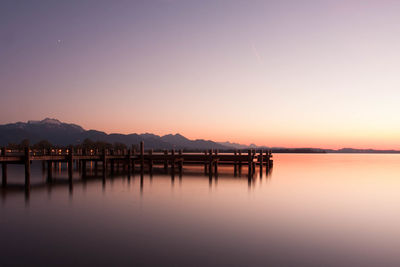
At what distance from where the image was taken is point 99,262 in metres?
11.9

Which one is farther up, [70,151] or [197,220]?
[70,151]

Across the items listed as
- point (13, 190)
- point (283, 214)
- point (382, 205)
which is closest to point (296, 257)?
point (283, 214)

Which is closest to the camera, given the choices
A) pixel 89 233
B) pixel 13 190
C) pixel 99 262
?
pixel 99 262

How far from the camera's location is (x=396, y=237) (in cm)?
1684

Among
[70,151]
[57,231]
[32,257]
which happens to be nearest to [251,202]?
[57,231]

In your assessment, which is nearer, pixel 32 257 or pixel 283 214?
pixel 32 257

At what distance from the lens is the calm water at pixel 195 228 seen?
42.2 feet

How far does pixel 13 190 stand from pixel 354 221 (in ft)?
97.4

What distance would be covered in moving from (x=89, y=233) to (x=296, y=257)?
9.90 meters

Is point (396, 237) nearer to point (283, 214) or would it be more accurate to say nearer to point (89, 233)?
point (283, 214)

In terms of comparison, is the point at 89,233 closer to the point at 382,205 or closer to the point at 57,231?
the point at 57,231

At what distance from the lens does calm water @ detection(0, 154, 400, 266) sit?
12867 millimetres

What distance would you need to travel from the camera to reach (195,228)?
1750 cm

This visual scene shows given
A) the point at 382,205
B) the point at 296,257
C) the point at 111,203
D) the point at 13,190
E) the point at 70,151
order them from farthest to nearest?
the point at 70,151
the point at 13,190
the point at 382,205
the point at 111,203
the point at 296,257
